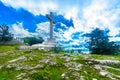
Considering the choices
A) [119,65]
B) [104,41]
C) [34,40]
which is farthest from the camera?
[34,40]

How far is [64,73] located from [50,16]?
174 feet

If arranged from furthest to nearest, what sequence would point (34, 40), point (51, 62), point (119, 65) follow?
point (34, 40) < point (119, 65) < point (51, 62)

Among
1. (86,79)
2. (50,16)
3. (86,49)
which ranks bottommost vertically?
(86,79)

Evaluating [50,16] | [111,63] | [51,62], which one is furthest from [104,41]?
[51,62]

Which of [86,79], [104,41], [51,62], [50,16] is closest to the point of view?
[86,79]

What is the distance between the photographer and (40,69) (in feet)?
105

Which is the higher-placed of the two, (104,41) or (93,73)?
(104,41)

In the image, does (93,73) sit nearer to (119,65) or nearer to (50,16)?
(119,65)

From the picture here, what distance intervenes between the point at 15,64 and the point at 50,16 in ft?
159

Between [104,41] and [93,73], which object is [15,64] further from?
[104,41]

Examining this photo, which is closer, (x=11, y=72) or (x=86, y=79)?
(x=86, y=79)

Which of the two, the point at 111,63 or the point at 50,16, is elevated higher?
the point at 50,16

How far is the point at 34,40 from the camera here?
12050 cm

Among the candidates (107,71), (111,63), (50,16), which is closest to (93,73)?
(107,71)
